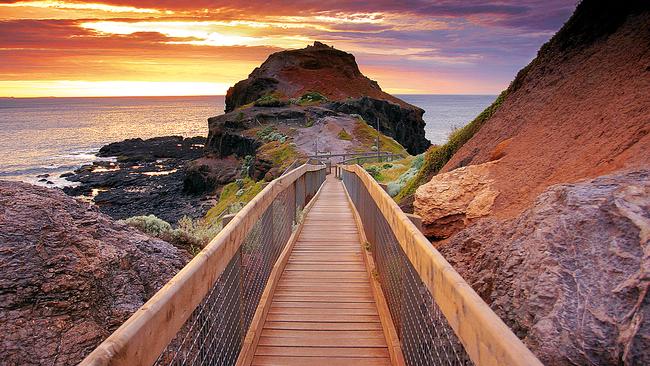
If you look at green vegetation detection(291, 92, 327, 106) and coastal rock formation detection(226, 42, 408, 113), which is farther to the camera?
coastal rock formation detection(226, 42, 408, 113)

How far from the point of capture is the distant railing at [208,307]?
200 centimetres

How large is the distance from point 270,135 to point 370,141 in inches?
411

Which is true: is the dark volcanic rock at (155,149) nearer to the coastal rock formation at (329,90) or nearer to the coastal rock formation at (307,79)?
the coastal rock formation at (329,90)

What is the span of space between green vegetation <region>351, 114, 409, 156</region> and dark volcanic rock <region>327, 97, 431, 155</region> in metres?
10.3

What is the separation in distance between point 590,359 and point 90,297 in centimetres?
390

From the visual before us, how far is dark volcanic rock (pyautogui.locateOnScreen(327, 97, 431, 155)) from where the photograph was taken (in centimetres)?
6588

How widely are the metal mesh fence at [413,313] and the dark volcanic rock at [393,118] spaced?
59.1m

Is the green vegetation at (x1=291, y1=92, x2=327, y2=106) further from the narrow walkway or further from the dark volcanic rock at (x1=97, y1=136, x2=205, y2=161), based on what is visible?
the narrow walkway

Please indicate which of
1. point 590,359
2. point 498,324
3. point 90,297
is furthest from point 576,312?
point 90,297

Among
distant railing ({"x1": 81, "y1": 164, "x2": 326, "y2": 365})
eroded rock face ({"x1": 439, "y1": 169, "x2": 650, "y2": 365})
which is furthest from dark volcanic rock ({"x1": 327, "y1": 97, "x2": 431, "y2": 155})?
eroded rock face ({"x1": 439, "y1": 169, "x2": 650, "y2": 365})

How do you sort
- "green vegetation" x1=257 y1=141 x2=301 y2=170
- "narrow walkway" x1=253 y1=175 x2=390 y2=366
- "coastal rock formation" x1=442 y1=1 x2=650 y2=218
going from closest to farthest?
"narrow walkway" x1=253 y1=175 x2=390 y2=366 → "coastal rock formation" x1=442 y1=1 x2=650 y2=218 → "green vegetation" x1=257 y1=141 x2=301 y2=170

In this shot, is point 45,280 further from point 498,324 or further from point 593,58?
point 593,58

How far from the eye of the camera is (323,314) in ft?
17.8

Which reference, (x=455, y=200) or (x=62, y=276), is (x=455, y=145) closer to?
(x=455, y=200)
